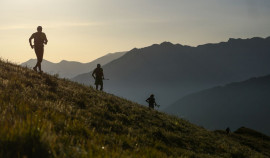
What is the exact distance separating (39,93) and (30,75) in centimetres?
407

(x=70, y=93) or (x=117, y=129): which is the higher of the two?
(x=70, y=93)

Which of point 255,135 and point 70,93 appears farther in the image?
point 255,135

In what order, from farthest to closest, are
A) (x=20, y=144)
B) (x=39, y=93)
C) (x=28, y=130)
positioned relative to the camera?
1. (x=39, y=93)
2. (x=28, y=130)
3. (x=20, y=144)

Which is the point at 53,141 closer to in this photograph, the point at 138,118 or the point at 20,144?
the point at 20,144

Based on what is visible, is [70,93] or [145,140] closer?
[145,140]

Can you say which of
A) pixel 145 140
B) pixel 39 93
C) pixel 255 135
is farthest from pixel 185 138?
pixel 255 135

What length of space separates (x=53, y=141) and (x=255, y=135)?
200ft

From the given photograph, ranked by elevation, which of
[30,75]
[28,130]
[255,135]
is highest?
[30,75]

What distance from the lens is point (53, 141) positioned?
347cm

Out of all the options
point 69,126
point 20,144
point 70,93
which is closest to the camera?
point 20,144

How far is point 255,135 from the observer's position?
194 ft

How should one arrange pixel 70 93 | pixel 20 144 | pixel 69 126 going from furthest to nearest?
pixel 70 93 → pixel 69 126 → pixel 20 144

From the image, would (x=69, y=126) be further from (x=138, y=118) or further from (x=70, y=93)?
(x=138, y=118)

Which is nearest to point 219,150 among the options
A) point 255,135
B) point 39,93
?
point 39,93
